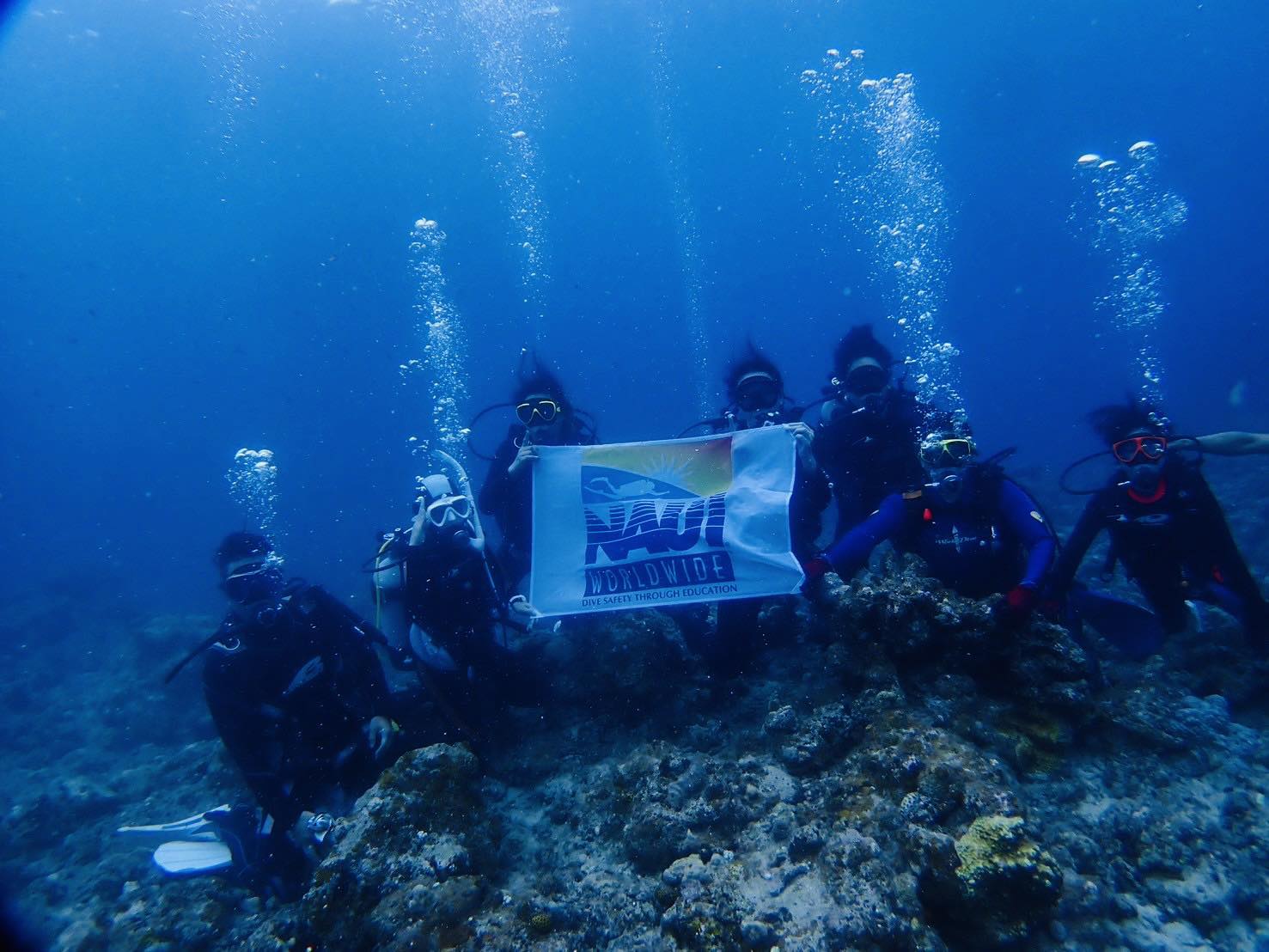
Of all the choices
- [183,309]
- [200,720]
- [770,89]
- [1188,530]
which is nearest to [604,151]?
[770,89]

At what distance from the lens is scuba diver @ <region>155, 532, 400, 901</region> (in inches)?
194

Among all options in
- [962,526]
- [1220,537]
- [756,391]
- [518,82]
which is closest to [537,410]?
[756,391]

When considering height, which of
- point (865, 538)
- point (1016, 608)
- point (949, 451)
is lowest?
point (1016, 608)

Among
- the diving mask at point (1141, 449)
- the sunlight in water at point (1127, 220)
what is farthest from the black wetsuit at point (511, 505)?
the sunlight in water at point (1127, 220)

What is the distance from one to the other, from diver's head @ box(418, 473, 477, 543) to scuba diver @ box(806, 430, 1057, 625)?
2.99m

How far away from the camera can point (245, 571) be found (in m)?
5.76

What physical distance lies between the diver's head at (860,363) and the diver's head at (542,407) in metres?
3.12

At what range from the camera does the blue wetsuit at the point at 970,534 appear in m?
4.95

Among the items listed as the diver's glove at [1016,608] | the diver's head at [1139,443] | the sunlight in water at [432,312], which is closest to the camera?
the diver's glove at [1016,608]

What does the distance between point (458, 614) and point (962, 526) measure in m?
4.42

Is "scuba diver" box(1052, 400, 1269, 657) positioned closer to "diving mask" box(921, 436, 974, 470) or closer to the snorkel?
"diving mask" box(921, 436, 974, 470)

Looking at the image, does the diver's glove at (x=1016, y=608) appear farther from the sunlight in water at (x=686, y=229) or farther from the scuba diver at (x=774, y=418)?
the sunlight in water at (x=686, y=229)

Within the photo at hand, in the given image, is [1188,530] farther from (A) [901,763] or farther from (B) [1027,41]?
(B) [1027,41]

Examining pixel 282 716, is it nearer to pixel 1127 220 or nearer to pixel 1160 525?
pixel 1160 525
